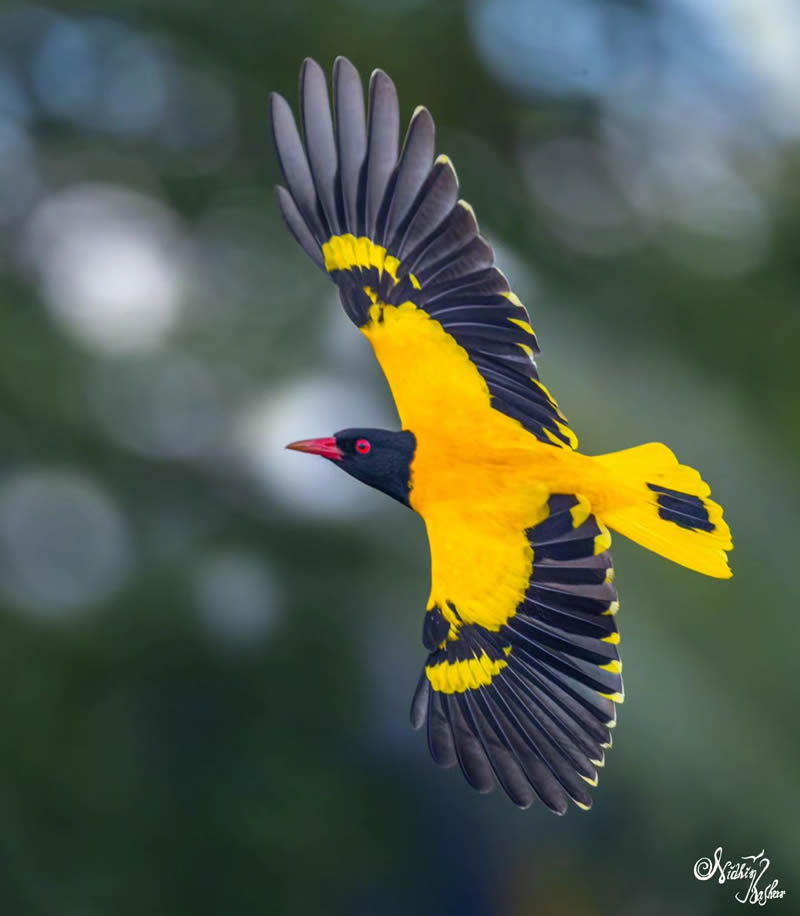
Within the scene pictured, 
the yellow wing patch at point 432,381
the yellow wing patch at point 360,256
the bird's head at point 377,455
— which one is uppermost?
the yellow wing patch at point 360,256

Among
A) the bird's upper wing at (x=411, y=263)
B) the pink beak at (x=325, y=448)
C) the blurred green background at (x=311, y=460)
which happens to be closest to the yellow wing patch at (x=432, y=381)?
the bird's upper wing at (x=411, y=263)

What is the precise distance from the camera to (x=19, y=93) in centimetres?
1178

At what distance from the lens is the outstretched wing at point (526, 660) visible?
9.71ft

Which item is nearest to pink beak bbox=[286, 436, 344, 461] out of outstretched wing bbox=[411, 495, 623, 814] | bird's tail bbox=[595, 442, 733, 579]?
outstretched wing bbox=[411, 495, 623, 814]

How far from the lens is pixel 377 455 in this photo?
297 centimetres

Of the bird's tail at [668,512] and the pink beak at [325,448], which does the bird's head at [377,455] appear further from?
the bird's tail at [668,512]

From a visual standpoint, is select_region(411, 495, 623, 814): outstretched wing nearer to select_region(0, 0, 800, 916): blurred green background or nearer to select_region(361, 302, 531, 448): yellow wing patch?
select_region(361, 302, 531, 448): yellow wing patch

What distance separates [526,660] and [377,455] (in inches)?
26.4

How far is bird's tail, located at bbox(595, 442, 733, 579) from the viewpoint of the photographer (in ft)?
9.70

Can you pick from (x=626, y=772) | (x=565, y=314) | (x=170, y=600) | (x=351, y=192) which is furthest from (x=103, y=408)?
(x=351, y=192)

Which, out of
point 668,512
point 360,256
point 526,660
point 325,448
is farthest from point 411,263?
point 526,660

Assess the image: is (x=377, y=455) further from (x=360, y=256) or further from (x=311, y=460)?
(x=311, y=460)

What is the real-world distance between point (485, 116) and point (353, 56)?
5.04 feet

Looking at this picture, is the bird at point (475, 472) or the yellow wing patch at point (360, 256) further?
the yellow wing patch at point (360, 256)
